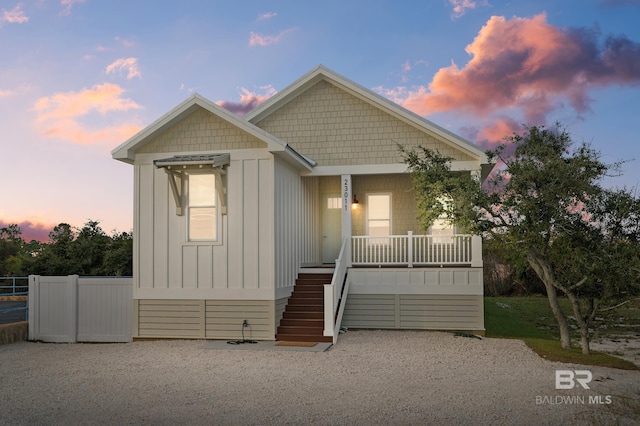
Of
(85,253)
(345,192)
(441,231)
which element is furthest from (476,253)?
(85,253)

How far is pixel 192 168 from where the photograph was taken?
13758 mm

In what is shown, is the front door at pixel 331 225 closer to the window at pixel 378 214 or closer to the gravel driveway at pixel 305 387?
the window at pixel 378 214

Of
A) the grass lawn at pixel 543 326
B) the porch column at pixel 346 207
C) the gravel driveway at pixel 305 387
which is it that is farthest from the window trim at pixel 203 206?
the grass lawn at pixel 543 326

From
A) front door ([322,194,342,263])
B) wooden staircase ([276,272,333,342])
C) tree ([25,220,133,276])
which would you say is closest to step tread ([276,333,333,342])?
wooden staircase ([276,272,333,342])

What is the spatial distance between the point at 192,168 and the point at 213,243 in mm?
1752

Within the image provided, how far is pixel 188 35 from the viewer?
17.8 m

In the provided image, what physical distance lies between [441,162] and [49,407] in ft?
30.1

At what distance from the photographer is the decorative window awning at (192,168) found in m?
13.4

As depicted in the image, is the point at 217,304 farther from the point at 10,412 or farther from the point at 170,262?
the point at 10,412

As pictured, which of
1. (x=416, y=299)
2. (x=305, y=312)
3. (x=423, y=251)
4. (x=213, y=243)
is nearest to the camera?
(x=213, y=243)

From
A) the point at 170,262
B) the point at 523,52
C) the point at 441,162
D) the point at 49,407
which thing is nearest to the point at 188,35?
the point at 170,262

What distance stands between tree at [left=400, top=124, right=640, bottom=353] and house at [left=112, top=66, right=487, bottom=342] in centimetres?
222

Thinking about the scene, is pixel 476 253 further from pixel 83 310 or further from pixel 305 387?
pixel 83 310

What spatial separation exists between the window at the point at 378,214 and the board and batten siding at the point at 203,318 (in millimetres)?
5235
